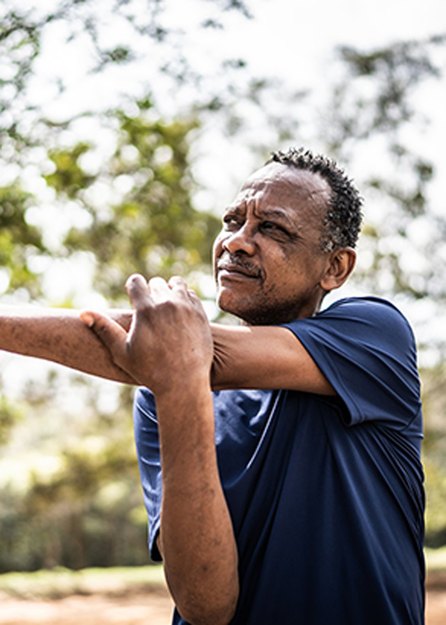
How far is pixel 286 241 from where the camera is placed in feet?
6.17

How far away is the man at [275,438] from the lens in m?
1.50

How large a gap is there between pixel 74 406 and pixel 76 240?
5.42 m

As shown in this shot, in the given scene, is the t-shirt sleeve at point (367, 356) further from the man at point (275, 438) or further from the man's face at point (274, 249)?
the man's face at point (274, 249)

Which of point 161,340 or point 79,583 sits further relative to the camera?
point 79,583

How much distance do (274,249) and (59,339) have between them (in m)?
0.53

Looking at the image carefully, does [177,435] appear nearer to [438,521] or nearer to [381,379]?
[381,379]

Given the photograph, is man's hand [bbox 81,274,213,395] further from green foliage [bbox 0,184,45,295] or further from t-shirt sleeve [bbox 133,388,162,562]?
green foliage [bbox 0,184,45,295]

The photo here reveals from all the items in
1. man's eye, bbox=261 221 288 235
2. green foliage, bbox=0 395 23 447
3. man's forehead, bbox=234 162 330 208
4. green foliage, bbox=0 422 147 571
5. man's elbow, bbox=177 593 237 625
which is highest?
man's forehead, bbox=234 162 330 208

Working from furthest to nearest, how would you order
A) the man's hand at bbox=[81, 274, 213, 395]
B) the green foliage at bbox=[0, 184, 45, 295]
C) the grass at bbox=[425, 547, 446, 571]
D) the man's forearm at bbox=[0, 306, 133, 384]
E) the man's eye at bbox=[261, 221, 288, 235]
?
the grass at bbox=[425, 547, 446, 571] → the green foliage at bbox=[0, 184, 45, 295] → the man's eye at bbox=[261, 221, 288, 235] → the man's forearm at bbox=[0, 306, 133, 384] → the man's hand at bbox=[81, 274, 213, 395]

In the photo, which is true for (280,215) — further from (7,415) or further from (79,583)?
(79,583)

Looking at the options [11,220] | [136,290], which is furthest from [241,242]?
[11,220]

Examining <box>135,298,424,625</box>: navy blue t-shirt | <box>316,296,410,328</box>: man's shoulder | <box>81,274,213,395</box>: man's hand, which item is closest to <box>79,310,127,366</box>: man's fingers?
<box>81,274,213,395</box>: man's hand

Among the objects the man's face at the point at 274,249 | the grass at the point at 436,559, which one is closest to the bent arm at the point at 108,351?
the man's face at the point at 274,249

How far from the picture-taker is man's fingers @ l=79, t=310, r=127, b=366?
1.51m
